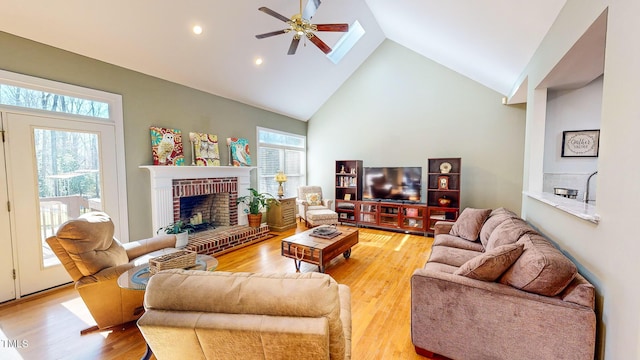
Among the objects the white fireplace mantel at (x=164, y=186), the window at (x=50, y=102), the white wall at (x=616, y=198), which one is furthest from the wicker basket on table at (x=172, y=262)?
the white wall at (x=616, y=198)

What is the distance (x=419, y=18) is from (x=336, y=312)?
4.04 metres

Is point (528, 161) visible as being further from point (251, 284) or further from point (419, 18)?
point (251, 284)

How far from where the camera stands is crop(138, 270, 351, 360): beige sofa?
3.06 feet

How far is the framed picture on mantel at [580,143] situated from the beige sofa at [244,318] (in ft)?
12.7

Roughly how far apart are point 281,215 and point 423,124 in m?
3.69

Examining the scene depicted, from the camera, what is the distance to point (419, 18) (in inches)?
139

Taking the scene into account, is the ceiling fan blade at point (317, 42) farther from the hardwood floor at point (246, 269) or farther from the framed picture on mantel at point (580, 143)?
the framed picture on mantel at point (580, 143)

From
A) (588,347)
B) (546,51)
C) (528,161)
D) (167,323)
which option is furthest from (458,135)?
(167,323)

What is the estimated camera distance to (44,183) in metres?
2.78

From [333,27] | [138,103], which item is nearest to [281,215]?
[138,103]

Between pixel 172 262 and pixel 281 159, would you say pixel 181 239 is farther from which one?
pixel 281 159

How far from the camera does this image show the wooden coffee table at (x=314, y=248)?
301 centimetres

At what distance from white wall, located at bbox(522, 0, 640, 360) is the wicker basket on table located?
2.58m


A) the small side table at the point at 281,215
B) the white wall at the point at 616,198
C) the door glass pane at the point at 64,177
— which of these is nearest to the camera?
the white wall at the point at 616,198
